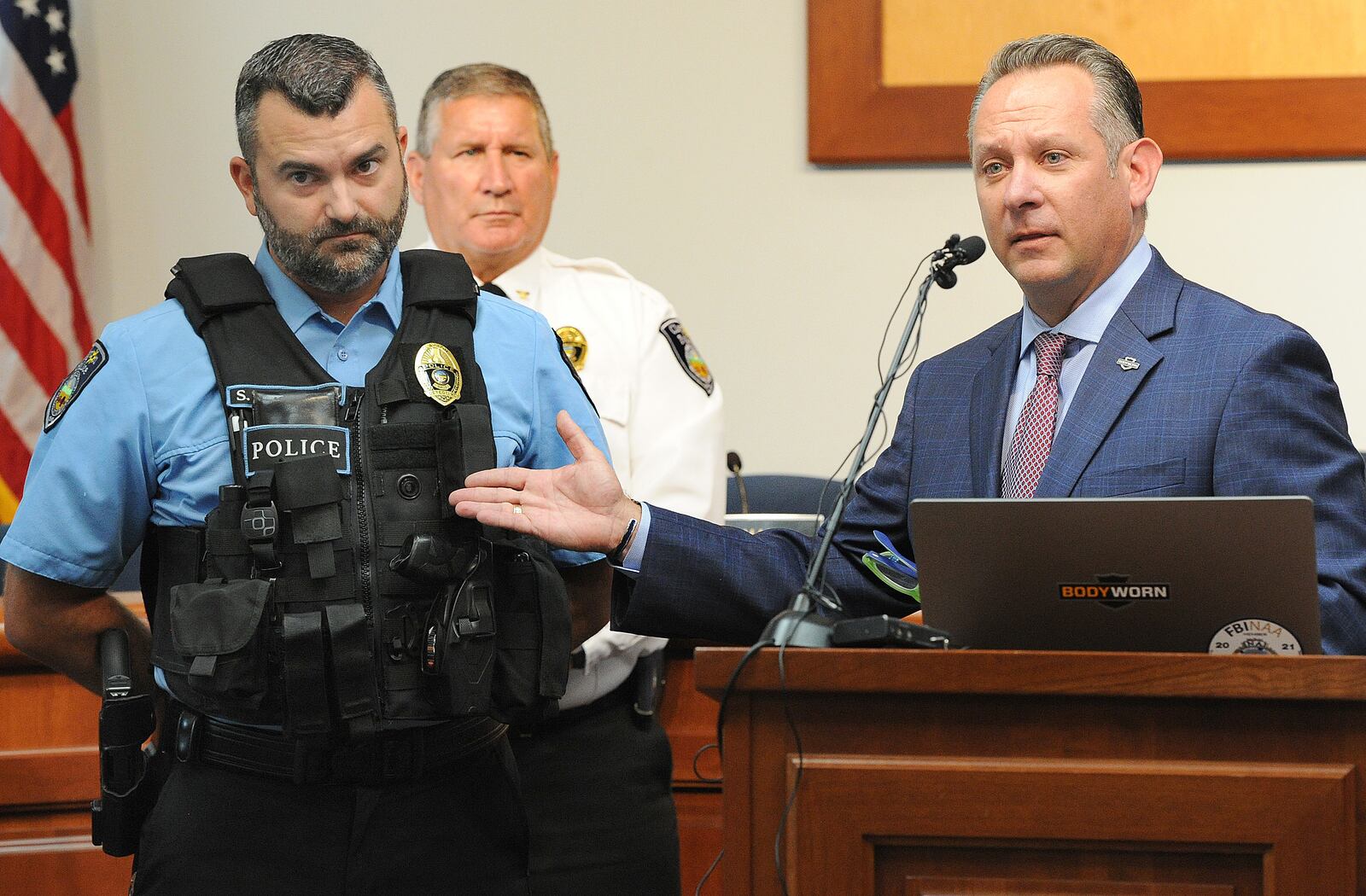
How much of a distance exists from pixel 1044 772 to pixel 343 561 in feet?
2.65

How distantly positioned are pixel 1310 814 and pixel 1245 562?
216 millimetres

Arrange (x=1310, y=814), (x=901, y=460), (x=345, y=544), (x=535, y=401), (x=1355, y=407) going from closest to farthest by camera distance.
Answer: (x=1310, y=814) < (x=345, y=544) < (x=535, y=401) < (x=901, y=460) < (x=1355, y=407)

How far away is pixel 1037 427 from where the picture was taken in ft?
6.03

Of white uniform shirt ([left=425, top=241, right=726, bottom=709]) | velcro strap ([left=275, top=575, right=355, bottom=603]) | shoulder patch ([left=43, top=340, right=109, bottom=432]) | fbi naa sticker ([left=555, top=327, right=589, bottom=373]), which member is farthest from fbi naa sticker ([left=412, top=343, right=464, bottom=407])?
fbi naa sticker ([left=555, top=327, right=589, bottom=373])

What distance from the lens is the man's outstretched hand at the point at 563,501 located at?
1.54m

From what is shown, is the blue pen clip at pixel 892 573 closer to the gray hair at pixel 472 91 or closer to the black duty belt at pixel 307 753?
the black duty belt at pixel 307 753

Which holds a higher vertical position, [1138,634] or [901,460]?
[901,460]

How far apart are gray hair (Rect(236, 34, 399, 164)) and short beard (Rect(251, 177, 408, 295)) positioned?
0.12 m

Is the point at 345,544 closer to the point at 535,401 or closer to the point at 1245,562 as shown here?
the point at 535,401

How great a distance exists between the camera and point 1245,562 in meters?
1.22

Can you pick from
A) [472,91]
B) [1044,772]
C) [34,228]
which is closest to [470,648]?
[1044,772]

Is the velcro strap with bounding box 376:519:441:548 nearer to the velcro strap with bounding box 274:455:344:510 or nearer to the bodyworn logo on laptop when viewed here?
the velcro strap with bounding box 274:455:344:510

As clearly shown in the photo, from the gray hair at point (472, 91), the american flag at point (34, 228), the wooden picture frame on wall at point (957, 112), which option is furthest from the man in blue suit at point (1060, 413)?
the american flag at point (34, 228)

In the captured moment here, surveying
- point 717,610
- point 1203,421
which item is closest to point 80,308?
point 717,610
